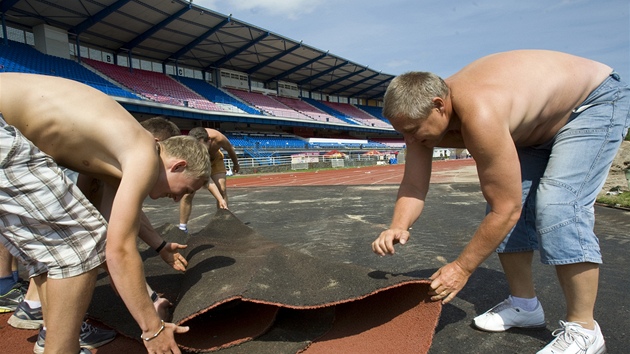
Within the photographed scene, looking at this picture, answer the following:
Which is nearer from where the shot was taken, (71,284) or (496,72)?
(71,284)

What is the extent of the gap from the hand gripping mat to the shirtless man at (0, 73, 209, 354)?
11.5 inches

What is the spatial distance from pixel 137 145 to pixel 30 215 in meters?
0.49

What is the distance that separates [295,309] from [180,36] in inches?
1036

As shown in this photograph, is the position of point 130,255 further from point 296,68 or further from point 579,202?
point 296,68

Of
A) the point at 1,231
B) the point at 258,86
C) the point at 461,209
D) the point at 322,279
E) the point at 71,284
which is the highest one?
the point at 258,86

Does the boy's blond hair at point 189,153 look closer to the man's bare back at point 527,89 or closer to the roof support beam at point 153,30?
the man's bare back at point 527,89

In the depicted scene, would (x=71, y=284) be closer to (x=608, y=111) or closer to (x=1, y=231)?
(x=1, y=231)

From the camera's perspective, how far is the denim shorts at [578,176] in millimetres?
1808

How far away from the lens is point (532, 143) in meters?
2.10

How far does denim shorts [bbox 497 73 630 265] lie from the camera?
181 centimetres

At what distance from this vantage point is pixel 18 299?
2.69 m

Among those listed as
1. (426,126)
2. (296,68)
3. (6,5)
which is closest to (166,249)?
(426,126)

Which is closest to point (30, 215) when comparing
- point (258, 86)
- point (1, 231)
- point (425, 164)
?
point (1, 231)

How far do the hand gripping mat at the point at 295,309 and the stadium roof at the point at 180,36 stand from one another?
22.1 m
